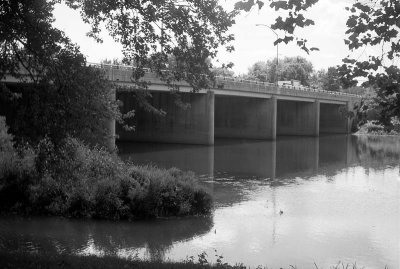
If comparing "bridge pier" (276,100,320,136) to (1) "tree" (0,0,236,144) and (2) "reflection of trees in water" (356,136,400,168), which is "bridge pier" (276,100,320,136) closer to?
(2) "reflection of trees in water" (356,136,400,168)

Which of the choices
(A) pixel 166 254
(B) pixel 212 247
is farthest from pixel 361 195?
(A) pixel 166 254

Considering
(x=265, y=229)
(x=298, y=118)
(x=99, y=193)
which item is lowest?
(x=265, y=229)

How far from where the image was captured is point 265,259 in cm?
1492

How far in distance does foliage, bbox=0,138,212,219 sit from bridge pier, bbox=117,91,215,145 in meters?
32.6

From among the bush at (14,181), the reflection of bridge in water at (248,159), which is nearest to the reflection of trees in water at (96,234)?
the bush at (14,181)

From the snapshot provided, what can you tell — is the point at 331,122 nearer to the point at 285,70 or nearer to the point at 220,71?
the point at 220,71

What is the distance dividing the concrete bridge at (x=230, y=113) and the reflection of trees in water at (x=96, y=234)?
17582 mm

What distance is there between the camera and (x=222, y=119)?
7112cm

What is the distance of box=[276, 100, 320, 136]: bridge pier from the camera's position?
78438 mm

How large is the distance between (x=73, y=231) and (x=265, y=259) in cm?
700

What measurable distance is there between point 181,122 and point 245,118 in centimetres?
1612

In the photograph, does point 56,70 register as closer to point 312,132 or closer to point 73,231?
point 73,231

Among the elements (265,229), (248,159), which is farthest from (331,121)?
(265,229)

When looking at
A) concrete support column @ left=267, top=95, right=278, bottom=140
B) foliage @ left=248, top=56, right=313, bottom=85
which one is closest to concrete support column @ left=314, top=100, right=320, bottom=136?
concrete support column @ left=267, top=95, right=278, bottom=140
